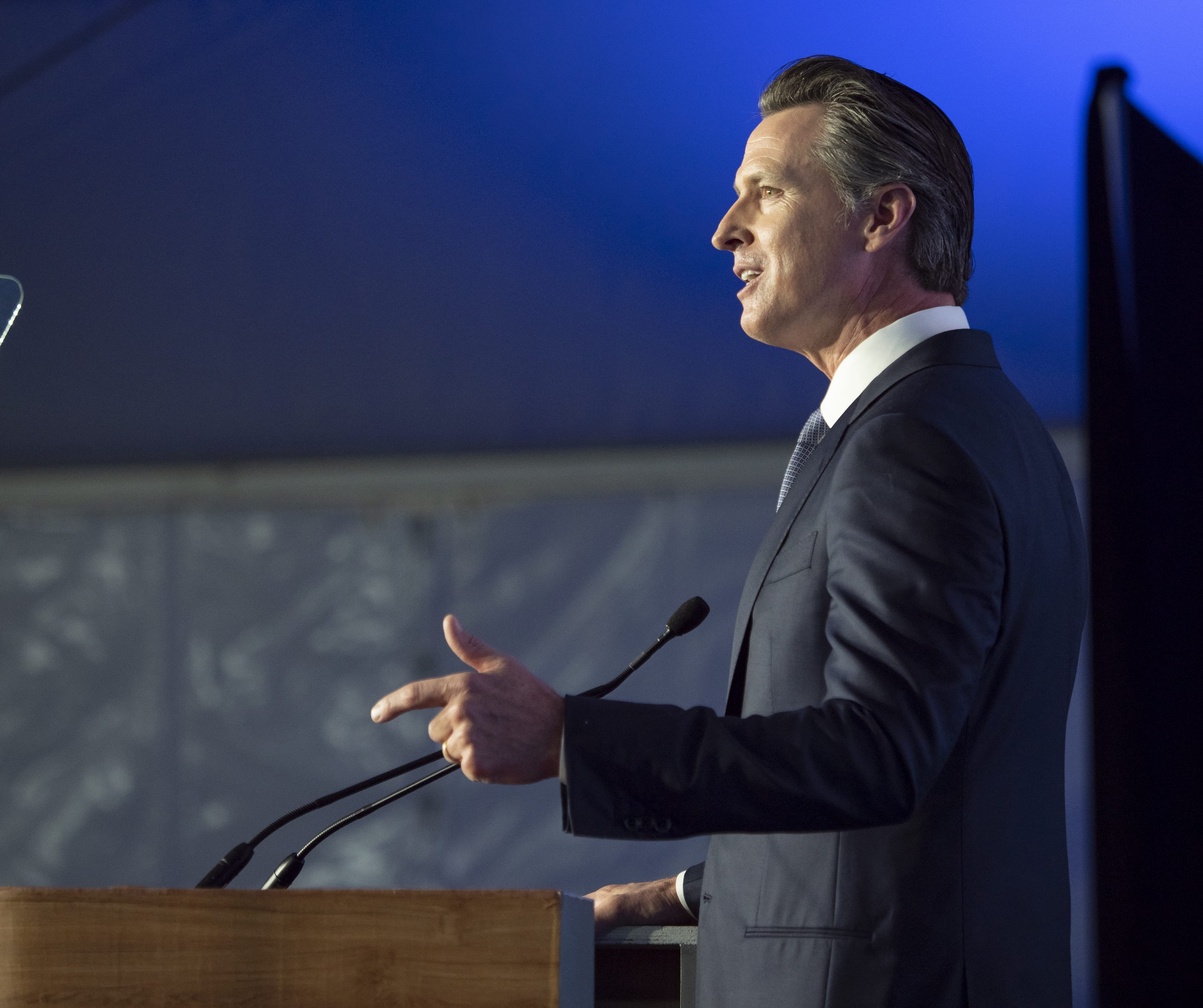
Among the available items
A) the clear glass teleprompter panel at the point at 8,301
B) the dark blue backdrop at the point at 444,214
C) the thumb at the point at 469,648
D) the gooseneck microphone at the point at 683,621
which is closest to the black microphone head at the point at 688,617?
the gooseneck microphone at the point at 683,621

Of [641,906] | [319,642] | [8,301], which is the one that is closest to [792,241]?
[641,906]

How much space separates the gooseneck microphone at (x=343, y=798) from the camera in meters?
1.31

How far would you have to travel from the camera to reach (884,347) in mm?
1312

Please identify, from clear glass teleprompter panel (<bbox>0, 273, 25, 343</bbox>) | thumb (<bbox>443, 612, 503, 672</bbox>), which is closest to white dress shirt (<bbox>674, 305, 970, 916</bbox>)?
thumb (<bbox>443, 612, 503, 672</bbox>)

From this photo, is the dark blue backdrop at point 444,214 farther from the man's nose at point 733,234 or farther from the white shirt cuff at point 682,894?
the white shirt cuff at point 682,894

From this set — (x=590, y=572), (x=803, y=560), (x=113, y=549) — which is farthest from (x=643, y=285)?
(x=803, y=560)

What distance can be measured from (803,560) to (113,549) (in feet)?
9.68

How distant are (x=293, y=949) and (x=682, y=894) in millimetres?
544

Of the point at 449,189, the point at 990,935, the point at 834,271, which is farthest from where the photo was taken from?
the point at 449,189

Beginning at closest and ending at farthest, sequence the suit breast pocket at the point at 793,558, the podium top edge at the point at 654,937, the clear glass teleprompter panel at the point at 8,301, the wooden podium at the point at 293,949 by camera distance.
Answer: the wooden podium at the point at 293,949 → the suit breast pocket at the point at 793,558 → the podium top edge at the point at 654,937 → the clear glass teleprompter panel at the point at 8,301

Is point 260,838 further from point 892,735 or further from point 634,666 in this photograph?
point 892,735

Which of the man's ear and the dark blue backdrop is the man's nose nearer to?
the man's ear

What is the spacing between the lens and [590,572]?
3416 millimetres

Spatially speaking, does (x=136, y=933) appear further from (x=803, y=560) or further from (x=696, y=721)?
(x=803, y=560)
